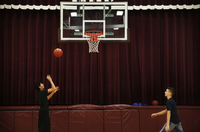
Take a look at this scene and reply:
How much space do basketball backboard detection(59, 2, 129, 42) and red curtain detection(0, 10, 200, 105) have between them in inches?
54.8

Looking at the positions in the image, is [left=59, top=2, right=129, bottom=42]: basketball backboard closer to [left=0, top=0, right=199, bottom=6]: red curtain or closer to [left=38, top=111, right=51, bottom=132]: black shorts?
[left=0, top=0, right=199, bottom=6]: red curtain

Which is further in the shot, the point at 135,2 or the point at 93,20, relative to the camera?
the point at 135,2

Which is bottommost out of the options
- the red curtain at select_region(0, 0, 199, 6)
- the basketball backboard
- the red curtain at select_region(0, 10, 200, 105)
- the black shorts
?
the black shorts

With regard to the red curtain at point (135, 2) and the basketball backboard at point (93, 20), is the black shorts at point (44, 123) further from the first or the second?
the red curtain at point (135, 2)

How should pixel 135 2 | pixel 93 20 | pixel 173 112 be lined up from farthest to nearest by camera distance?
1. pixel 135 2
2. pixel 93 20
3. pixel 173 112

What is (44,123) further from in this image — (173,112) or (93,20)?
(93,20)

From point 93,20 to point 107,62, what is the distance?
2.02 m

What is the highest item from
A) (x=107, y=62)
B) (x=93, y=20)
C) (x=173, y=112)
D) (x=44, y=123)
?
(x=93, y=20)

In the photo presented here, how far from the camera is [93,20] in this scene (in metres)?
6.65

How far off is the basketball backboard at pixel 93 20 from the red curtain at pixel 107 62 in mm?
1392

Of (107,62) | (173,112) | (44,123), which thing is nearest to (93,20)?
(107,62)

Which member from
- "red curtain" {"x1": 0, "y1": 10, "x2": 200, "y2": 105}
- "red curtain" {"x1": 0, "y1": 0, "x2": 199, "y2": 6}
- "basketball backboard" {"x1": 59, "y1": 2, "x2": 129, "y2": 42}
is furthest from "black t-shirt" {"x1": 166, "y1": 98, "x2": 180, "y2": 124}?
"red curtain" {"x1": 0, "y1": 0, "x2": 199, "y2": 6}

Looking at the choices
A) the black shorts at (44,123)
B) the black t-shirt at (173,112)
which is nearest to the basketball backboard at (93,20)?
the black shorts at (44,123)

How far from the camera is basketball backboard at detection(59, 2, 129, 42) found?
670 centimetres
